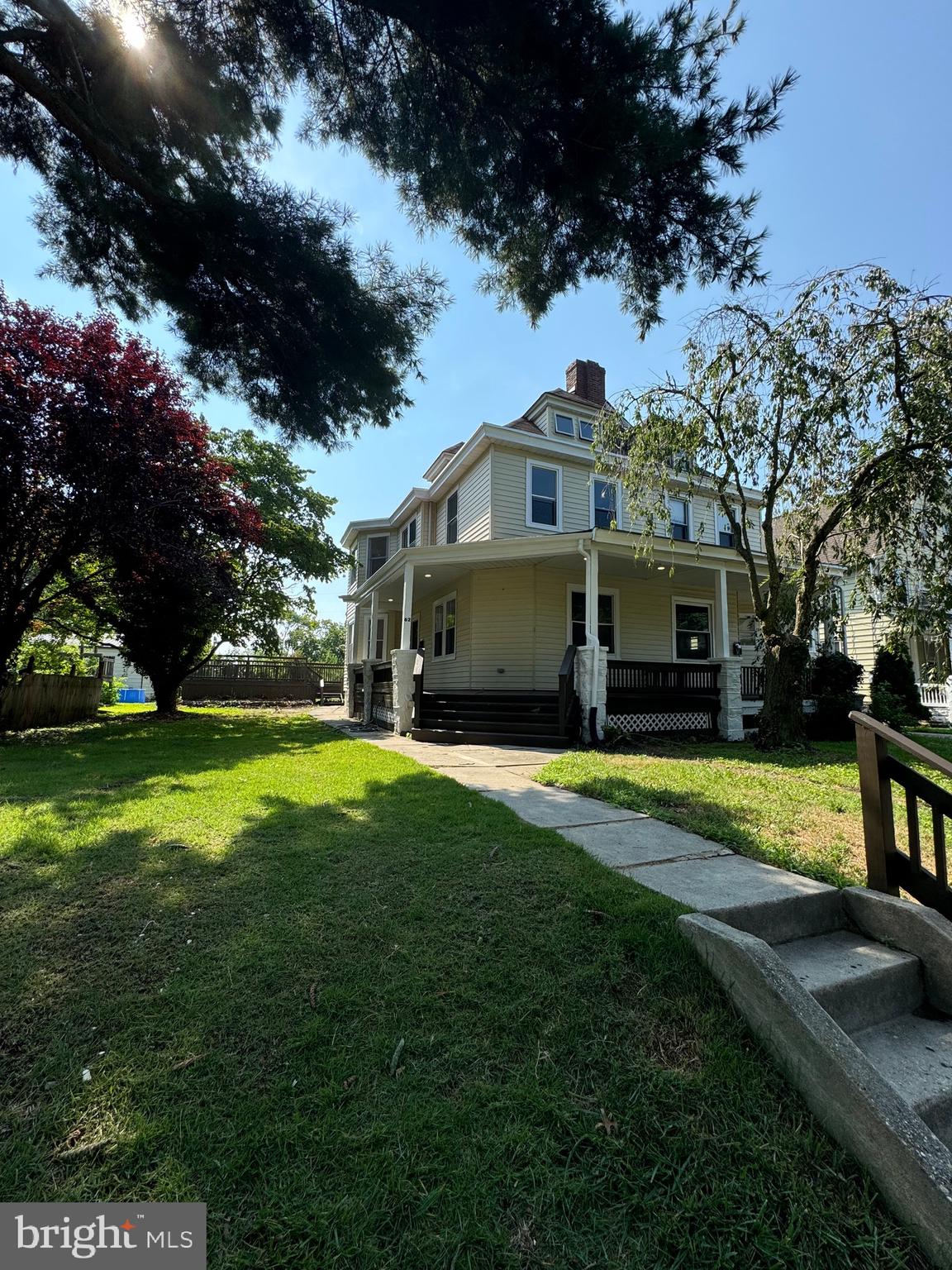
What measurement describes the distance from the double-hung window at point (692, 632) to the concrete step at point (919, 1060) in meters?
11.9

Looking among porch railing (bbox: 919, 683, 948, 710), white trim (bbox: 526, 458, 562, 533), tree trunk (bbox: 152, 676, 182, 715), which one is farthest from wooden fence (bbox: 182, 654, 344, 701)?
porch railing (bbox: 919, 683, 948, 710)

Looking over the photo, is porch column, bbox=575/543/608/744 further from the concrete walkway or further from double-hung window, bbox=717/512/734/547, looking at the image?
double-hung window, bbox=717/512/734/547

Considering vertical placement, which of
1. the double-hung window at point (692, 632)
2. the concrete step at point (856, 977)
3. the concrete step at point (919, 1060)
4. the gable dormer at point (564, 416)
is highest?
the gable dormer at point (564, 416)

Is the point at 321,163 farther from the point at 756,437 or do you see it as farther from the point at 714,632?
the point at 714,632

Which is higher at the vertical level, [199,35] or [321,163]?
[199,35]

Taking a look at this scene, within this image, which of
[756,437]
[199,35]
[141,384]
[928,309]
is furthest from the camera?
[141,384]

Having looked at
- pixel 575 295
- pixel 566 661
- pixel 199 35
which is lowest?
pixel 566 661

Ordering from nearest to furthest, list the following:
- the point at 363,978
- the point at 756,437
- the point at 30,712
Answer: the point at 363,978, the point at 756,437, the point at 30,712

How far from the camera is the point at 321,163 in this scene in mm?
4426

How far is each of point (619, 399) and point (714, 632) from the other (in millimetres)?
7332

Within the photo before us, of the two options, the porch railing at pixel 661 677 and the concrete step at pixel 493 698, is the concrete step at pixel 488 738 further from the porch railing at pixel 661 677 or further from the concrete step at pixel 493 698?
the porch railing at pixel 661 677

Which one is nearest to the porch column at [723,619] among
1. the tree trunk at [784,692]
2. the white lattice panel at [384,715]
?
the tree trunk at [784,692]

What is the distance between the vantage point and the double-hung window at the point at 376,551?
19.8 m

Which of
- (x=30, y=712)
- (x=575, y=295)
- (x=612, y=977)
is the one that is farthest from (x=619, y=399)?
(x=30, y=712)
